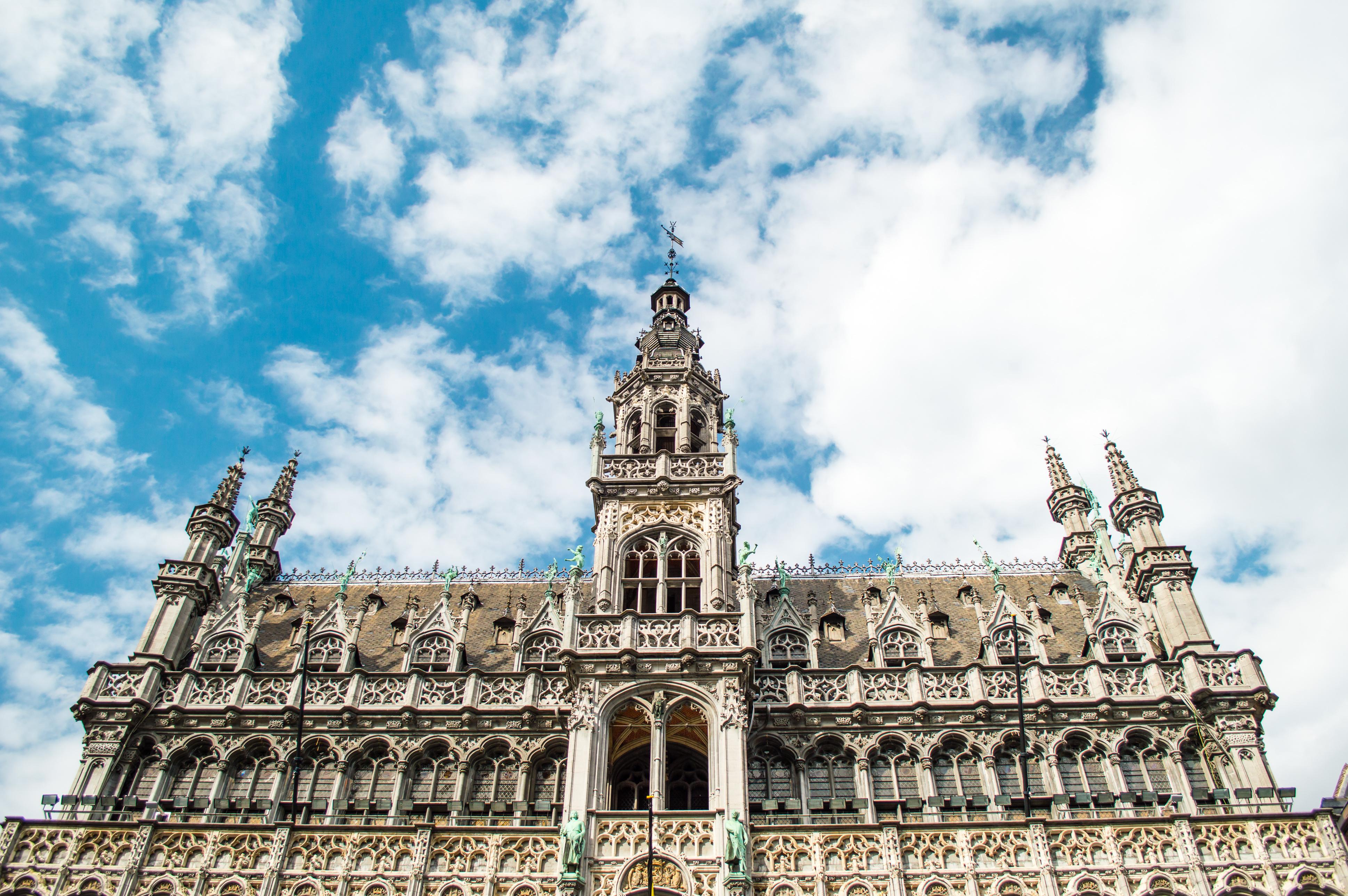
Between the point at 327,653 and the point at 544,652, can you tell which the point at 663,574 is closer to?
the point at 544,652

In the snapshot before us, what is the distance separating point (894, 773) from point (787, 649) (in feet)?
18.5

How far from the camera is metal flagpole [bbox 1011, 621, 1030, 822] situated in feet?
89.5

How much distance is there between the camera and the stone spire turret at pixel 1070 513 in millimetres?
43094

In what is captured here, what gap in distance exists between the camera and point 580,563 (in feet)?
107

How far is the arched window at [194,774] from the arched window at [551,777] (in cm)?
950

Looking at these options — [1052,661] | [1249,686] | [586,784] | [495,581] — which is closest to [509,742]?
[586,784]

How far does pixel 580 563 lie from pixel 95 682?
1526 cm

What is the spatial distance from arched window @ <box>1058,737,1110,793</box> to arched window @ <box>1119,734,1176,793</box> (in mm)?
596

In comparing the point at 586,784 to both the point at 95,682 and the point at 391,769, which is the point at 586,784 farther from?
the point at 95,682

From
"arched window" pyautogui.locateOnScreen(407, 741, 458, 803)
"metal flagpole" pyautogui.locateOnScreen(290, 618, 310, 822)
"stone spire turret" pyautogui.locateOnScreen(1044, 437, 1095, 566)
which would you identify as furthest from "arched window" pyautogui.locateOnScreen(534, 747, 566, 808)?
"stone spire turret" pyautogui.locateOnScreen(1044, 437, 1095, 566)

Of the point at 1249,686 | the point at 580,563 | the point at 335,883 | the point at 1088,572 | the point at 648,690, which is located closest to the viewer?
the point at 335,883

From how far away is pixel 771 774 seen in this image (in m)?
30.4

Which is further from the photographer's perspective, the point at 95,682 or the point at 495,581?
the point at 495,581

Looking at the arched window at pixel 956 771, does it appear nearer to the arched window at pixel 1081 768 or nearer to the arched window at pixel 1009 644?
the arched window at pixel 1081 768
